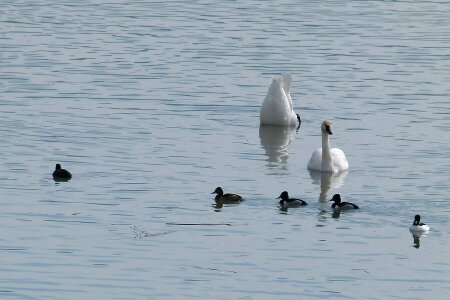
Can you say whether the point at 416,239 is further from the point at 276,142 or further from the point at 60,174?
the point at 276,142

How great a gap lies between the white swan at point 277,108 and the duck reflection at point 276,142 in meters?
0.13

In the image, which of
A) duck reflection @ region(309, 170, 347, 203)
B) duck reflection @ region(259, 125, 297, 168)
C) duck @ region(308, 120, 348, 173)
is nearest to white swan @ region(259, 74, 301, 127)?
duck reflection @ region(259, 125, 297, 168)

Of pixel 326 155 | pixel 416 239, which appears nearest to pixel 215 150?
pixel 326 155

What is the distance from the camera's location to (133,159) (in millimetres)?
28359

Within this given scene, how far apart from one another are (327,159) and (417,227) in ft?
18.3

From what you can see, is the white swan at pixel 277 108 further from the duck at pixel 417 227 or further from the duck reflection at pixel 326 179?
the duck at pixel 417 227

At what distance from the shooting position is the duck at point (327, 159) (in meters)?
28.0

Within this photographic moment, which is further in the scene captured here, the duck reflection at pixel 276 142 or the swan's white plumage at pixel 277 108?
the swan's white plumage at pixel 277 108

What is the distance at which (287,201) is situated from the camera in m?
24.6

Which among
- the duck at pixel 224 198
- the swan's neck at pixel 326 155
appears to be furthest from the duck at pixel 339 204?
the swan's neck at pixel 326 155

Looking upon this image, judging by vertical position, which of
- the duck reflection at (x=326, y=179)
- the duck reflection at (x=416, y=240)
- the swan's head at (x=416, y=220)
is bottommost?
the duck reflection at (x=326, y=179)

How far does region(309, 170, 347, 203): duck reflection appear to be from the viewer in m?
26.9

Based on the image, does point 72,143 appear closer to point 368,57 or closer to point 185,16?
point 368,57

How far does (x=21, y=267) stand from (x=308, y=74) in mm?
17875
